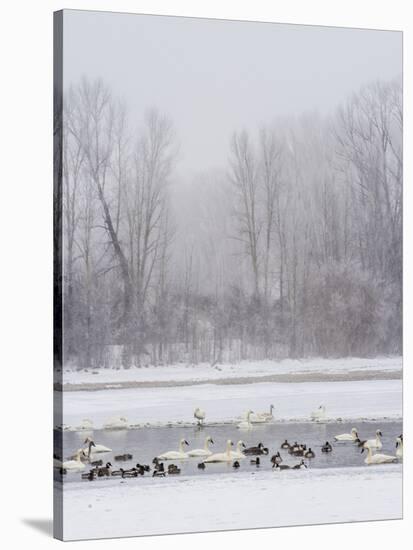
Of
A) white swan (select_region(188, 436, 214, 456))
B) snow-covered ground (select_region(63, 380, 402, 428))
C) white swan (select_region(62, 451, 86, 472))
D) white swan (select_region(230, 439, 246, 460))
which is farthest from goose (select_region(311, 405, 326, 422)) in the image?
white swan (select_region(62, 451, 86, 472))

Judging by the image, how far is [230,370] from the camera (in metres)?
14.4

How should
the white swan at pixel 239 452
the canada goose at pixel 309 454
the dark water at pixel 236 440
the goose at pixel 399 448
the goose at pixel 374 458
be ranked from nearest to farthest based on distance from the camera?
1. the dark water at pixel 236 440
2. the white swan at pixel 239 452
3. the canada goose at pixel 309 454
4. the goose at pixel 374 458
5. the goose at pixel 399 448

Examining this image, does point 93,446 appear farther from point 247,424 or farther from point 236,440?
point 247,424

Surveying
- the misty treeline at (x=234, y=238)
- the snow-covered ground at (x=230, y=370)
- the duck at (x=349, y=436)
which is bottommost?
the duck at (x=349, y=436)

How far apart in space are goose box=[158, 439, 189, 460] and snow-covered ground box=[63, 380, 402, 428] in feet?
0.57

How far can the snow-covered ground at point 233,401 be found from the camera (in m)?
13.9

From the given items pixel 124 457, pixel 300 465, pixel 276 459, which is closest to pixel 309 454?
pixel 300 465

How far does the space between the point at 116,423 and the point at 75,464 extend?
1.64 feet

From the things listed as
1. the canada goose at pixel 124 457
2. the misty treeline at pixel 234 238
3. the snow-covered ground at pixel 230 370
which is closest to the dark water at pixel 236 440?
the canada goose at pixel 124 457

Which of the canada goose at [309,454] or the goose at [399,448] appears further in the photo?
the goose at [399,448]

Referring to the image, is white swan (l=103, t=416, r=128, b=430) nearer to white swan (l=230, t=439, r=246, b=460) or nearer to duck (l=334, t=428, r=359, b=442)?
white swan (l=230, t=439, r=246, b=460)

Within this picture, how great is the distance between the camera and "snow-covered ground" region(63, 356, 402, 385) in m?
13.9

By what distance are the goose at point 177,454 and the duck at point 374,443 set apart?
65.6 inches

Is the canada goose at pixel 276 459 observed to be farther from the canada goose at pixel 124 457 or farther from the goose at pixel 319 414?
the canada goose at pixel 124 457
